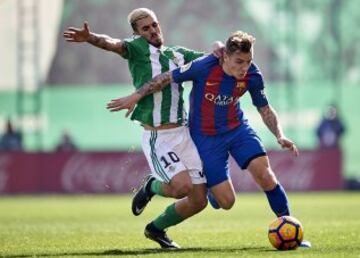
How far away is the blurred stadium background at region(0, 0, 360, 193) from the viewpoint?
2969 cm

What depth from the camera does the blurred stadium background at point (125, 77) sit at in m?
29.7

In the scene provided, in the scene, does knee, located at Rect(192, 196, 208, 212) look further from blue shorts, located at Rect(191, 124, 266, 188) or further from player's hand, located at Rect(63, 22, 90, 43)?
player's hand, located at Rect(63, 22, 90, 43)

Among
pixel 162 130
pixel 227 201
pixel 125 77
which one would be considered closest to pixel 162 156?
pixel 162 130

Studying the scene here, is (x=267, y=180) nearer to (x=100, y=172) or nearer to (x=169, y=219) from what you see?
(x=169, y=219)

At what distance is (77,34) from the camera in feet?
37.9

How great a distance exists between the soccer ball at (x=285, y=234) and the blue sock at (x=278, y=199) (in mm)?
639

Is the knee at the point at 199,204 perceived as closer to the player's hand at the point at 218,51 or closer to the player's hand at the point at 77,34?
the player's hand at the point at 218,51

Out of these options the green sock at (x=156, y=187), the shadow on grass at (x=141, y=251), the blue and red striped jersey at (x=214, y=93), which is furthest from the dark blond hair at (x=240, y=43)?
the shadow on grass at (x=141, y=251)

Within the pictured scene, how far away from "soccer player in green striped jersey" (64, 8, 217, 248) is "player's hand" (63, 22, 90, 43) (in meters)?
0.33

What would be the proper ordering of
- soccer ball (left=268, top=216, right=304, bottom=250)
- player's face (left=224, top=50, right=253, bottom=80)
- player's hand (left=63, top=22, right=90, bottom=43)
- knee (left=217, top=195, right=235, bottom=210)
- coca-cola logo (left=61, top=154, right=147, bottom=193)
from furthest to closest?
coca-cola logo (left=61, top=154, right=147, bottom=193) < knee (left=217, top=195, right=235, bottom=210) < player's face (left=224, top=50, right=253, bottom=80) < player's hand (left=63, top=22, right=90, bottom=43) < soccer ball (left=268, top=216, right=304, bottom=250)

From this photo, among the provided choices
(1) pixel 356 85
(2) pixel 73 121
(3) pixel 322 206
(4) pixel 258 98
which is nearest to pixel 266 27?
(1) pixel 356 85

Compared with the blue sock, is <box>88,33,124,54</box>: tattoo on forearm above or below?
above

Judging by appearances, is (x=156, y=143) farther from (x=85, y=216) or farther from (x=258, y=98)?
(x=85, y=216)

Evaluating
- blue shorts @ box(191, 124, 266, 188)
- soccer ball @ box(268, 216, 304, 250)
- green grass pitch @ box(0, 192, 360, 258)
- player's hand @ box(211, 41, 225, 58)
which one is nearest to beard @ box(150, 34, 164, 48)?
player's hand @ box(211, 41, 225, 58)
